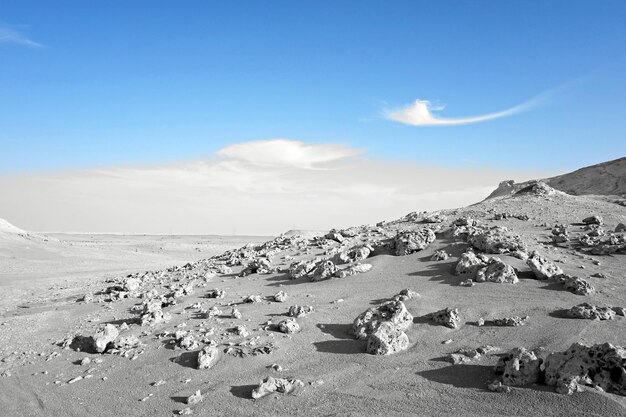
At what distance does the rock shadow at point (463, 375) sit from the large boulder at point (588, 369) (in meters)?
0.65

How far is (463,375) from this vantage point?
5.14m

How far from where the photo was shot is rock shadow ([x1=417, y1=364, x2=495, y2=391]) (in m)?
4.95

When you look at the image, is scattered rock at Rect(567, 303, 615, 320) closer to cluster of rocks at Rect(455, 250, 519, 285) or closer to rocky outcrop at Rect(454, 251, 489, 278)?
cluster of rocks at Rect(455, 250, 519, 285)

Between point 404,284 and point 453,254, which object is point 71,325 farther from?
point 453,254

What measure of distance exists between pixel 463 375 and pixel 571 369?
115 centimetres

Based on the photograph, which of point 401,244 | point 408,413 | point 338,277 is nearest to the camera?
point 408,413

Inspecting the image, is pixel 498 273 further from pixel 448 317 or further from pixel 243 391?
pixel 243 391

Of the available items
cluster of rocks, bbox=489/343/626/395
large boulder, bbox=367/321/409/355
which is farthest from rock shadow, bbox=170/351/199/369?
cluster of rocks, bbox=489/343/626/395

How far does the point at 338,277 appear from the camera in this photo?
30.0ft

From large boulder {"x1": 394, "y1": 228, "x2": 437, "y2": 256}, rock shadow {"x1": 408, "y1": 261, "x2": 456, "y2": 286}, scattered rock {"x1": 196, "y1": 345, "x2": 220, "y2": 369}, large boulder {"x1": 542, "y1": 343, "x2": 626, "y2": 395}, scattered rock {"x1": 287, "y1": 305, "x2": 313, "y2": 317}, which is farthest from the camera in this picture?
large boulder {"x1": 394, "y1": 228, "x2": 437, "y2": 256}

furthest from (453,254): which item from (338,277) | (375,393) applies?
(375,393)

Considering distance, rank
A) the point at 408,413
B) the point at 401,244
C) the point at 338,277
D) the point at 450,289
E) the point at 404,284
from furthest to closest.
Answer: the point at 401,244
the point at 338,277
the point at 404,284
the point at 450,289
the point at 408,413

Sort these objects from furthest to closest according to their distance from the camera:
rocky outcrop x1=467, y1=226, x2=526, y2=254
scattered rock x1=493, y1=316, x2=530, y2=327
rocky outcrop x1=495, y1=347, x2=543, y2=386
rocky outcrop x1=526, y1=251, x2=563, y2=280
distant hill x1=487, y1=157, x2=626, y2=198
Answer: distant hill x1=487, y1=157, x2=626, y2=198
rocky outcrop x1=467, y1=226, x2=526, y2=254
rocky outcrop x1=526, y1=251, x2=563, y2=280
scattered rock x1=493, y1=316, x2=530, y2=327
rocky outcrop x1=495, y1=347, x2=543, y2=386

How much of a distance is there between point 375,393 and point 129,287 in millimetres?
8188
